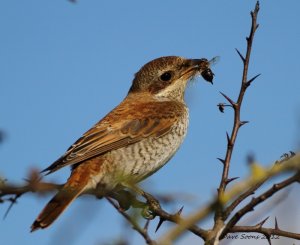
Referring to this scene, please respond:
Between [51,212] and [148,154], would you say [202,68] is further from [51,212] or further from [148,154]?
[51,212]

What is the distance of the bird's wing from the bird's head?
0.45m

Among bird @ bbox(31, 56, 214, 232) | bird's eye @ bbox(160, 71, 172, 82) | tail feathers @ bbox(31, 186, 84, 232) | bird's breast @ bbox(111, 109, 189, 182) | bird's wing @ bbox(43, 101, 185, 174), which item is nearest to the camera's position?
tail feathers @ bbox(31, 186, 84, 232)

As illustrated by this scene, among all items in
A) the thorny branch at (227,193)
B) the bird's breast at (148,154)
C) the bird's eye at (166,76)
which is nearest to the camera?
the thorny branch at (227,193)

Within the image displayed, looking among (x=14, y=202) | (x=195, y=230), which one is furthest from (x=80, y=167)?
(x=14, y=202)

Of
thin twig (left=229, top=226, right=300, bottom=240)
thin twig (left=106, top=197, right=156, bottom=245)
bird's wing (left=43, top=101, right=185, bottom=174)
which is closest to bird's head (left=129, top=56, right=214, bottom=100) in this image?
bird's wing (left=43, top=101, right=185, bottom=174)

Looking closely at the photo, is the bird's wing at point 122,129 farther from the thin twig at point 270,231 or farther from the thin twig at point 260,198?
the thin twig at point 260,198

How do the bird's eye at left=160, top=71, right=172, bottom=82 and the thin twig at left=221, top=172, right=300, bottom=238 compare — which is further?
the bird's eye at left=160, top=71, right=172, bottom=82

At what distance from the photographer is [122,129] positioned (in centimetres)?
593

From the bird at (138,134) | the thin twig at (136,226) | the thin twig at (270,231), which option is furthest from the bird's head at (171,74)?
the thin twig at (136,226)

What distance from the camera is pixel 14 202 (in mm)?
1804

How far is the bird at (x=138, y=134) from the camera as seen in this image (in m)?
5.00

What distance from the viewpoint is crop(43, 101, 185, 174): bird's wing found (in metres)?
5.34

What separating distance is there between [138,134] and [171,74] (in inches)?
65.7

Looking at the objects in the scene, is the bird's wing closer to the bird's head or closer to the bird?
the bird
